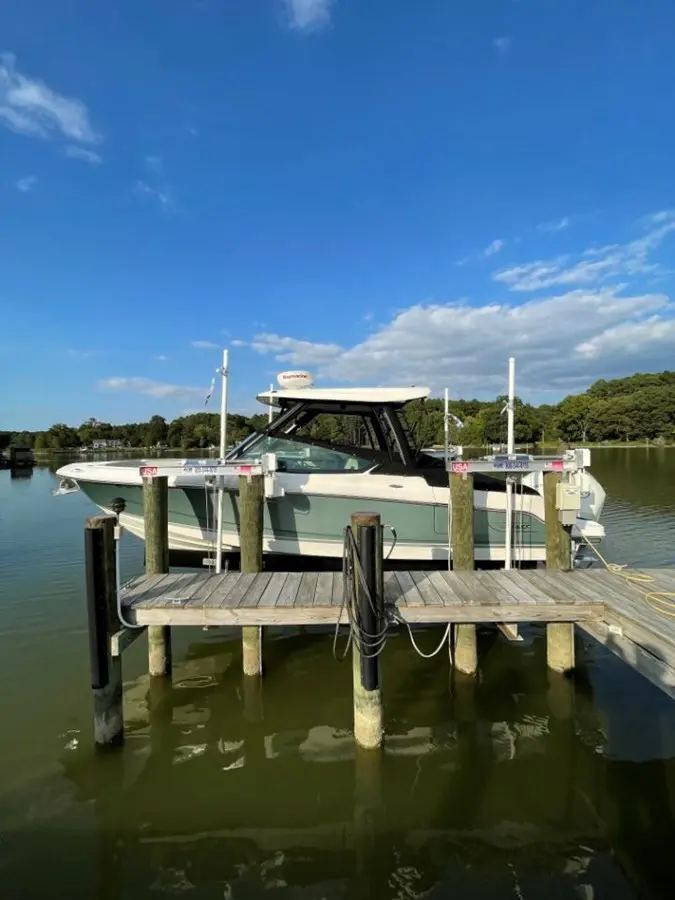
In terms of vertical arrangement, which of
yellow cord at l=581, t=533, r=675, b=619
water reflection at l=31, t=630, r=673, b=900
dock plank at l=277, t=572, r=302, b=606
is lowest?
water reflection at l=31, t=630, r=673, b=900

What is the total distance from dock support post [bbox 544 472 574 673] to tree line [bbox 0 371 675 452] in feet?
120

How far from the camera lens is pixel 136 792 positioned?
12.9ft

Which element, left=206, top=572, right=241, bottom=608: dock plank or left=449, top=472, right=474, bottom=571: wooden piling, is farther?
left=449, top=472, right=474, bottom=571: wooden piling

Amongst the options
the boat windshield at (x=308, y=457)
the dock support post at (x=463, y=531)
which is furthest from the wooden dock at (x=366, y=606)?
the boat windshield at (x=308, y=457)

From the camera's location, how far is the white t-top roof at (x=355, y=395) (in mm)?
7137

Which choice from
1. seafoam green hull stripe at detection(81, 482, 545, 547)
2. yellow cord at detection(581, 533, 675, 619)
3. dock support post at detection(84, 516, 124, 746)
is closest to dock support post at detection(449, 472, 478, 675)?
seafoam green hull stripe at detection(81, 482, 545, 547)

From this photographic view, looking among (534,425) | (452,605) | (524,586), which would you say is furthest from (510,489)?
(534,425)

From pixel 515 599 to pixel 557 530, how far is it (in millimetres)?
1595

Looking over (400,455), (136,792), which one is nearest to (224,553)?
(400,455)

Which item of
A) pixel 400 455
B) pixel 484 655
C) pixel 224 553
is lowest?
pixel 484 655

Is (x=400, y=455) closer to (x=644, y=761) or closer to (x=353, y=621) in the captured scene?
(x=353, y=621)

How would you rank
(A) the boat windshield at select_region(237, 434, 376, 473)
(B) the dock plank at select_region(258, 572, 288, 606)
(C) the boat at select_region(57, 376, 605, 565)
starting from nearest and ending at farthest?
(B) the dock plank at select_region(258, 572, 288, 606) < (C) the boat at select_region(57, 376, 605, 565) < (A) the boat windshield at select_region(237, 434, 376, 473)

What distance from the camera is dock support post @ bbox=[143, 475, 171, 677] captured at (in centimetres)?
576

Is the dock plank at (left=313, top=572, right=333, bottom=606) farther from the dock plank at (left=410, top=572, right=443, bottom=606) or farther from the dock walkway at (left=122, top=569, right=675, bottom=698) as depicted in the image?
the dock plank at (left=410, top=572, right=443, bottom=606)
